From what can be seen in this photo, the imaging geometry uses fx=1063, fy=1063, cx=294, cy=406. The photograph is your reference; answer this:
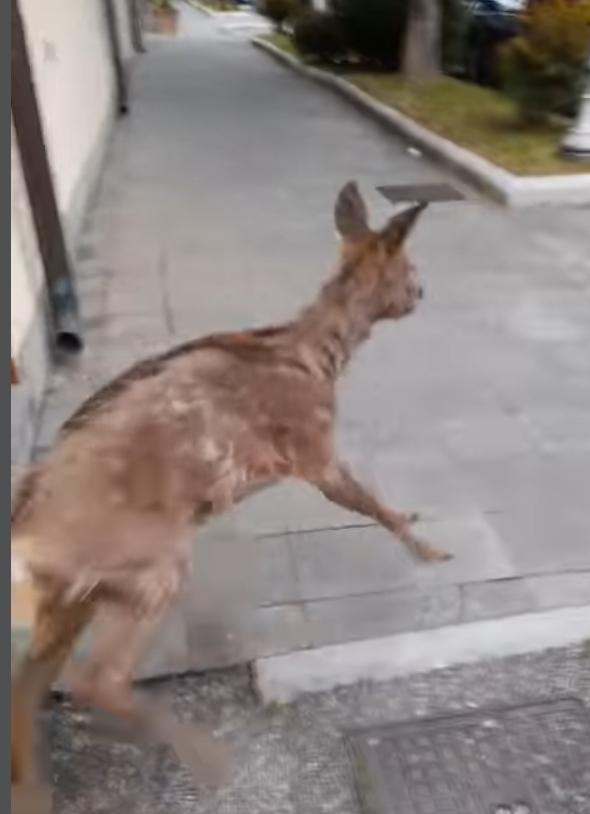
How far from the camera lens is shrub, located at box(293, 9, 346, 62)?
730 inches

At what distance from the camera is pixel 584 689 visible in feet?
11.2

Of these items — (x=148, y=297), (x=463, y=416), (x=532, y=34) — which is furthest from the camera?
(x=532, y=34)

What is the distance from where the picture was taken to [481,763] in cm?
308

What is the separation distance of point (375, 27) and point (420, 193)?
8.82 m

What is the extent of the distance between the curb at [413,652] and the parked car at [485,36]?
570 inches

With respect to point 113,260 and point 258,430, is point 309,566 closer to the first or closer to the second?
point 258,430

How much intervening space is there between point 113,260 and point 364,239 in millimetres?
4396

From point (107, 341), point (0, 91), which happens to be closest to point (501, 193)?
point (107, 341)

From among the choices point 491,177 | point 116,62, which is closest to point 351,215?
point 491,177

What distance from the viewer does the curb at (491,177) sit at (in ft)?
A: 29.9

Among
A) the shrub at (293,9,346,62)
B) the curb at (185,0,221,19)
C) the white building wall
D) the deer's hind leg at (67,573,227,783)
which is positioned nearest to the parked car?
the shrub at (293,9,346,62)

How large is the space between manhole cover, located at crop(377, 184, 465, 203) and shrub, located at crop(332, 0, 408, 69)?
26.5 ft

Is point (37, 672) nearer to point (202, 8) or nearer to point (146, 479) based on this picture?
point (146, 479)

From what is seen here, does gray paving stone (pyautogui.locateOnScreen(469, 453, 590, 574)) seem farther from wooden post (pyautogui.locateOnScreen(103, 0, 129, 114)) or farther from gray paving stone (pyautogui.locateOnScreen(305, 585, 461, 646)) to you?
wooden post (pyautogui.locateOnScreen(103, 0, 129, 114))
